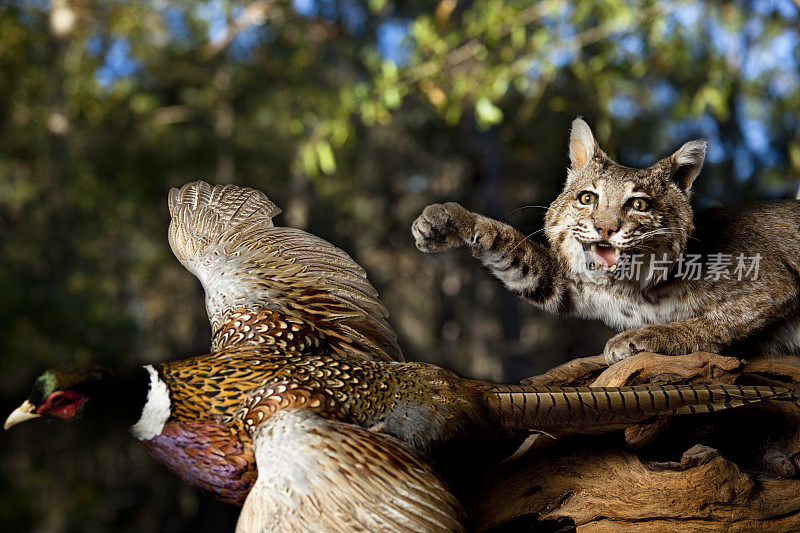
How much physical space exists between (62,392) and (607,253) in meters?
1.04

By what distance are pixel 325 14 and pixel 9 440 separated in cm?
558

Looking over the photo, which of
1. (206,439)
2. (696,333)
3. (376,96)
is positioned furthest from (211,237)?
(376,96)

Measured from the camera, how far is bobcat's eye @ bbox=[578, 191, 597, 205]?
1.47 metres

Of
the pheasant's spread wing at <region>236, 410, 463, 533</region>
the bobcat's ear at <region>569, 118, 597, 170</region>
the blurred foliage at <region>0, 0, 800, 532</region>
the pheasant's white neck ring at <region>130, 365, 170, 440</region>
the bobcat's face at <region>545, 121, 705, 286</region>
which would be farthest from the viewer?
the blurred foliage at <region>0, 0, 800, 532</region>

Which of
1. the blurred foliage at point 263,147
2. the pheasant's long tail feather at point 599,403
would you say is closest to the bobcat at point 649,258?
the pheasant's long tail feather at point 599,403

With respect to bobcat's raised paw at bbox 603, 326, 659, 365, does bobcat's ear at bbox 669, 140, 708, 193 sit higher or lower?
higher

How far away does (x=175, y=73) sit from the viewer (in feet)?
27.6

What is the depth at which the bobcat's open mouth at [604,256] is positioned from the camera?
1.41 m

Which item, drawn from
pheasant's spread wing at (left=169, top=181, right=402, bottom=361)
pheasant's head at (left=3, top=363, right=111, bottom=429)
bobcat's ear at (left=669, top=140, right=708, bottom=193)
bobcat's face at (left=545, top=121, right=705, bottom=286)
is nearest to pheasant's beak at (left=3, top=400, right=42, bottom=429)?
pheasant's head at (left=3, top=363, right=111, bottom=429)

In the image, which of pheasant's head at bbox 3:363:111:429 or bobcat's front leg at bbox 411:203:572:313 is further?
bobcat's front leg at bbox 411:203:572:313

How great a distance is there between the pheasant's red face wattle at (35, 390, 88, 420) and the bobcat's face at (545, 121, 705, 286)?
97 cm

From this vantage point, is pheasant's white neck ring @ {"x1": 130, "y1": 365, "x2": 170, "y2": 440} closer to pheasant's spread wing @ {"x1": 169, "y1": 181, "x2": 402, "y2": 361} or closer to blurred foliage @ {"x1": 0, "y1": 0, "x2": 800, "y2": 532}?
pheasant's spread wing @ {"x1": 169, "y1": 181, "x2": 402, "y2": 361}

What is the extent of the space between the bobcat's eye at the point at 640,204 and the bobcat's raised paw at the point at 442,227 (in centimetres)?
34

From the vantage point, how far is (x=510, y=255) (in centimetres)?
162
